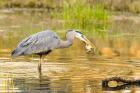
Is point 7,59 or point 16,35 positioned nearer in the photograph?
point 7,59

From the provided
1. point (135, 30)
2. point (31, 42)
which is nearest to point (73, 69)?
point (31, 42)

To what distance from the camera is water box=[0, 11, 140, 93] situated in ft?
36.5

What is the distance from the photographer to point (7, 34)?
20.7m

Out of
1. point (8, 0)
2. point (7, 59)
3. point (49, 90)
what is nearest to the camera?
point (49, 90)

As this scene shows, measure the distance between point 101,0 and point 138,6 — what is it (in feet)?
5.73

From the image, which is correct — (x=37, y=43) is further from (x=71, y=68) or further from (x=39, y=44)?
(x=71, y=68)

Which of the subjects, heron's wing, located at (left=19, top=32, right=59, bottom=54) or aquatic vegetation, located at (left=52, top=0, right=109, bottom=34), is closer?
heron's wing, located at (left=19, top=32, right=59, bottom=54)

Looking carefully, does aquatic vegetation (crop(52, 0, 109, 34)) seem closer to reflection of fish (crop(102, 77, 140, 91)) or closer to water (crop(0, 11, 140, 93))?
water (crop(0, 11, 140, 93))

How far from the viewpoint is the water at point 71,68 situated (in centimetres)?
1114

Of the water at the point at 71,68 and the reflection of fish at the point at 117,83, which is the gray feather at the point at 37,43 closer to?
the water at the point at 71,68

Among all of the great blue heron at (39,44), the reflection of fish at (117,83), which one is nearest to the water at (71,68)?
the reflection of fish at (117,83)

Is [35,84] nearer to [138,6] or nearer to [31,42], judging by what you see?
[31,42]

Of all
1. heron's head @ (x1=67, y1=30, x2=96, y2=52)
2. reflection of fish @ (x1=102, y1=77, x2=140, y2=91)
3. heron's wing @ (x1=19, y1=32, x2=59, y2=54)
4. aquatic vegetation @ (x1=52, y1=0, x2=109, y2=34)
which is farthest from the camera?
aquatic vegetation @ (x1=52, y1=0, x2=109, y2=34)

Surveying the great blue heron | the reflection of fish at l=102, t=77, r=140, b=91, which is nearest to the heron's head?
the great blue heron
